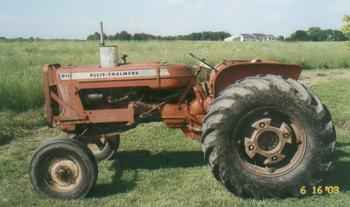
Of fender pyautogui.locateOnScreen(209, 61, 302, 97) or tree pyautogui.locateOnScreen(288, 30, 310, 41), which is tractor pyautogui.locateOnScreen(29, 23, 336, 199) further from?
tree pyautogui.locateOnScreen(288, 30, 310, 41)

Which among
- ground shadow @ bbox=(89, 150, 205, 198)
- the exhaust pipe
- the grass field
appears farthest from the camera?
the exhaust pipe

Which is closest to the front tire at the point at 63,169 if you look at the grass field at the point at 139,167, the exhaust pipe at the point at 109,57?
the grass field at the point at 139,167

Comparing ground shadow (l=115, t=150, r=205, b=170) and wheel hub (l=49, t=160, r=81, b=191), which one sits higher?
wheel hub (l=49, t=160, r=81, b=191)

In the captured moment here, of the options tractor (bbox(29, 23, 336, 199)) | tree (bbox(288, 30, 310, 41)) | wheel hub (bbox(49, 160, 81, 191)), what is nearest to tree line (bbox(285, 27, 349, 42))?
tree (bbox(288, 30, 310, 41))

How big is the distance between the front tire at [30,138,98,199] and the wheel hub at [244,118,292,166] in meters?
1.73

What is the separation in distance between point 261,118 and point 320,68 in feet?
68.6

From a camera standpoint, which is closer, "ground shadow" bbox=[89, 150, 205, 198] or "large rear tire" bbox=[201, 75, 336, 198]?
"large rear tire" bbox=[201, 75, 336, 198]

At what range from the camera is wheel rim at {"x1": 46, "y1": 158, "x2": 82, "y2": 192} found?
541cm

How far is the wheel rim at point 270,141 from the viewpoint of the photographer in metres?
5.13

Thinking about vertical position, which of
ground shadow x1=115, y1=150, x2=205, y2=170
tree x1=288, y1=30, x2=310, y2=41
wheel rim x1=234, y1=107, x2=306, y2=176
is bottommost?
tree x1=288, y1=30, x2=310, y2=41

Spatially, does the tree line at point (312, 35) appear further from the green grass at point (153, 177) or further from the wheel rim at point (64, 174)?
the wheel rim at point (64, 174)

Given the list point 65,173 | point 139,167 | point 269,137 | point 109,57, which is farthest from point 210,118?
point 139,167

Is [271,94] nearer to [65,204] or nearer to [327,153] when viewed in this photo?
[327,153]

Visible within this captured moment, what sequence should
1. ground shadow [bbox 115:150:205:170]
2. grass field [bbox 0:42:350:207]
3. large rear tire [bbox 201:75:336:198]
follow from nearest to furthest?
large rear tire [bbox 201:75:336:198], grass field [bbox 0:42:350:207], ground shadow [bbox 115:150:205:170]
